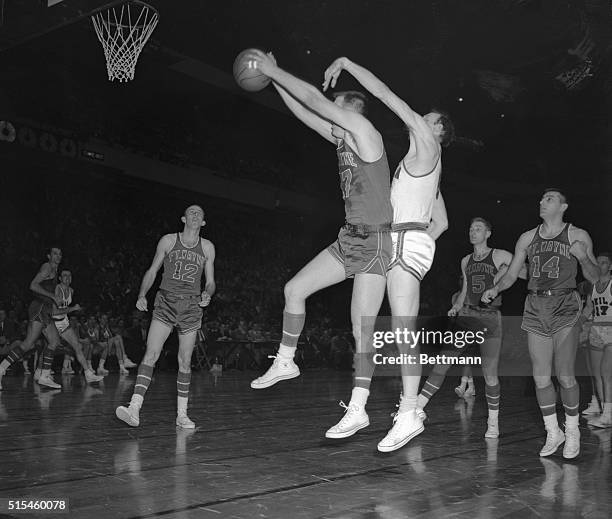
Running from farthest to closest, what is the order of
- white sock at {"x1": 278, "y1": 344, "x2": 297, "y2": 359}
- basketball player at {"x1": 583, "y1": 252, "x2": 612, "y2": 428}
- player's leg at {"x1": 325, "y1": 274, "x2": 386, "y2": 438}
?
basketball player at {"x1": 583, "y1": 252, "x2": 612, "y2": 428} < white sock at {"x1": 278, "y1": 344, "x2": 297, "y2": 359} < player's leg at {"x1": 325, "y1": 274, "x2": 386, "y2": 438}

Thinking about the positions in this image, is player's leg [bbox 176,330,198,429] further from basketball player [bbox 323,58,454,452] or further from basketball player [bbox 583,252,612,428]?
basketball player [bbox 583,252,612,428]

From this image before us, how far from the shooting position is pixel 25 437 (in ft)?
16.1

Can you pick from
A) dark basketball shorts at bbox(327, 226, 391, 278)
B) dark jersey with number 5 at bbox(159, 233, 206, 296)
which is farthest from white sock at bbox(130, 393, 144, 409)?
dark basketball shorts at bbox(327, 226, 391, 278)

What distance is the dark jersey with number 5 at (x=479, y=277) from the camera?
6758mm

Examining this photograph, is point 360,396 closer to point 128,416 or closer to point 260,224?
A: point 128,416

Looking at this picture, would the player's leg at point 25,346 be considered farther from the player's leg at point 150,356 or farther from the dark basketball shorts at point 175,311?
the dark basketball shorts at point 175,311

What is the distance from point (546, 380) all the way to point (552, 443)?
18.5 inches

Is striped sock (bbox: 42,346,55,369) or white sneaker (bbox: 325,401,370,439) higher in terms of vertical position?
striped sock (bbox: 42,346,55,369)

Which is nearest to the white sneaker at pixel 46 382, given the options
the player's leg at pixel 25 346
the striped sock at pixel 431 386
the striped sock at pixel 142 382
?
the player's leg at pixel 25 346

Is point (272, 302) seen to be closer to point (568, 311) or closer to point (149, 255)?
point (149, 255)

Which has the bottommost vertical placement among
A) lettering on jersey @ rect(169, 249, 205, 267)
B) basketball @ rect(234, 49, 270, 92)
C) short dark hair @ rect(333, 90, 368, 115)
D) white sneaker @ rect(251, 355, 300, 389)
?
white sneaker @ rect(251, 355, 300, 389)

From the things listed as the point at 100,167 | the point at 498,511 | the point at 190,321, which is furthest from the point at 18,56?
the point at 498,511

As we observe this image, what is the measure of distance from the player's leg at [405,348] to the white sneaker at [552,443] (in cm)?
119

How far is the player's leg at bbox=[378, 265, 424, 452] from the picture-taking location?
14.4ft
